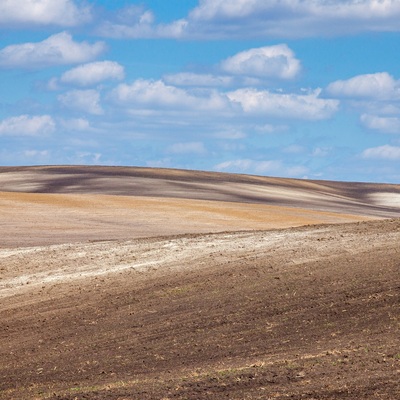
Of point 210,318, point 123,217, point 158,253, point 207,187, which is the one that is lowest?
point 210,318

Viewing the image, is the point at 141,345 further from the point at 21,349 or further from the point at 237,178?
the point at 237,178

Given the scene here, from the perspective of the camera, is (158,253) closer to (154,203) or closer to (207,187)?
(154,203)

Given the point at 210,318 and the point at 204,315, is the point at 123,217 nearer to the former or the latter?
the point at 204,315

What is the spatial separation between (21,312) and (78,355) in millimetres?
5361

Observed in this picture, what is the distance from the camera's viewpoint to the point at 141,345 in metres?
19.4

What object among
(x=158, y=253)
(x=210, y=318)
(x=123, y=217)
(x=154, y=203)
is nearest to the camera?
(x=210, y=318)

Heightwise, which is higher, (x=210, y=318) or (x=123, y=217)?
(x=123, y=217)

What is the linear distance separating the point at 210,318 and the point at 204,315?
0.36 meters

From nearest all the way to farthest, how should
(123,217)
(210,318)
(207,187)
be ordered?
(210,318), (123,217), (207,187)

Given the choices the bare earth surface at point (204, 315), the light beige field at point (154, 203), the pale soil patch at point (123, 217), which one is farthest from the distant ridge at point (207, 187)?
the bare earth surface at point (204, 315)

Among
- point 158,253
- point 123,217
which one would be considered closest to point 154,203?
point 123,217

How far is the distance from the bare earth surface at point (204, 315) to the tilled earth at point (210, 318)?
5 centimetres

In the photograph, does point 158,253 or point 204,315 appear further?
point 158,253

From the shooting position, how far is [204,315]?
70.0 feet
